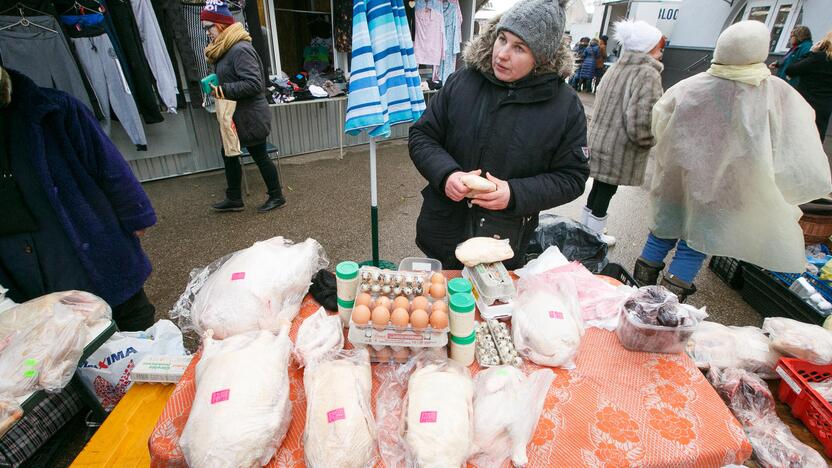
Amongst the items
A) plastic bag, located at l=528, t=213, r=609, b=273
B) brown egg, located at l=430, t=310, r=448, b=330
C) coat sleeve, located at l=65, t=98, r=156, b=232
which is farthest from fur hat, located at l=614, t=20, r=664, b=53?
coat sleeve, located at l=65, t=98, r=156, b=232

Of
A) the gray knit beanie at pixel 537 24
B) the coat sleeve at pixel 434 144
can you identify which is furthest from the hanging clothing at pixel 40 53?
the gray knit beanie at pixel 537 24

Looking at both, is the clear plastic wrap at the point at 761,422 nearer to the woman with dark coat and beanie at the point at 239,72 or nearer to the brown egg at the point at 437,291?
the brown egg at the point at 437,291

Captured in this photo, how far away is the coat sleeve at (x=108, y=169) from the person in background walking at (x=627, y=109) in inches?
131

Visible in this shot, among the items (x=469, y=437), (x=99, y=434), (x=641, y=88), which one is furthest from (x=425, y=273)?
(x=641, y=88)

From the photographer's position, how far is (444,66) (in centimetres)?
688

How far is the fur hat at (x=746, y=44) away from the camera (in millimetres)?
2154

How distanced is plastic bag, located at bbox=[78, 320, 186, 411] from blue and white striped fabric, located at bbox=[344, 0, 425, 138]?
4.68 feet

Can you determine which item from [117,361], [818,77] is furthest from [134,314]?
[818,77]

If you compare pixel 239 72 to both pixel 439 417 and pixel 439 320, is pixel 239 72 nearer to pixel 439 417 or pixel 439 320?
pixel 439 320

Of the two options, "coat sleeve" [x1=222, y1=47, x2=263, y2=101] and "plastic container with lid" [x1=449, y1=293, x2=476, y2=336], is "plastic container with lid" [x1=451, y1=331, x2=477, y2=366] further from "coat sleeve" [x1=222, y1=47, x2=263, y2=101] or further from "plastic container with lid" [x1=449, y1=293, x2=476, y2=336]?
"coat sleeve" [x1=222, y1=47, x2=263, y2=101]

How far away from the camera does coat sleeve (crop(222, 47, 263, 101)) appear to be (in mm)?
3611

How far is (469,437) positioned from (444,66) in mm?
6873

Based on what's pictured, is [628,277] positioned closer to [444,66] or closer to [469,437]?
[469,437]

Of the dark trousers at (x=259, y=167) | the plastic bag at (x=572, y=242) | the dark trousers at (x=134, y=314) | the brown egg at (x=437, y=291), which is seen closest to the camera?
the brown egg at (x=437, y=291)
